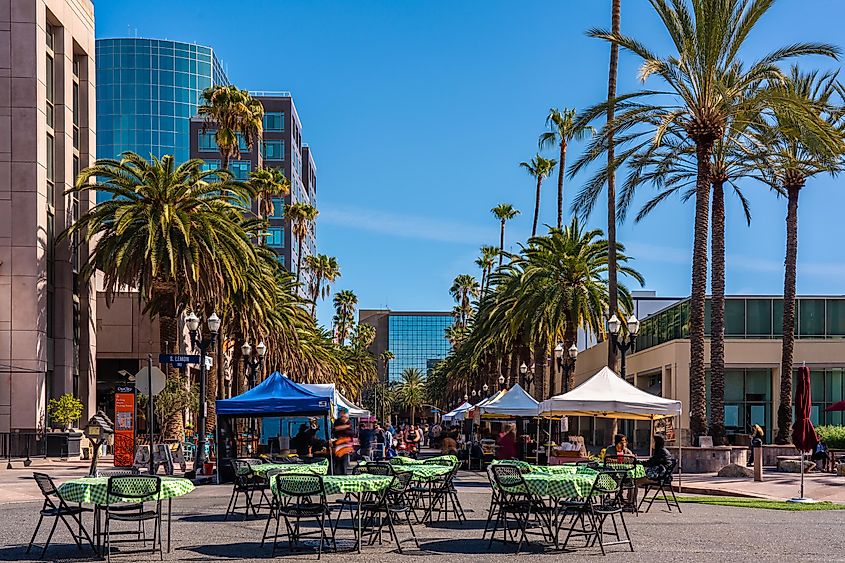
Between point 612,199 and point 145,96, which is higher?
point 145,96

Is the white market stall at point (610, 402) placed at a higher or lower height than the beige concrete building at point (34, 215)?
lower

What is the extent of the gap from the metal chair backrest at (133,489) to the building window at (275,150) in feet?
377

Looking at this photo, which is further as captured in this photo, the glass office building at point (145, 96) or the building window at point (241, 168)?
the glass office building at point (145, 96)

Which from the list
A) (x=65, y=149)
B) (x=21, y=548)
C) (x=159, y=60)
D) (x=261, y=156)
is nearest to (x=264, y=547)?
(x=21, y=548)

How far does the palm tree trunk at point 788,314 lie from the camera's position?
134 ft

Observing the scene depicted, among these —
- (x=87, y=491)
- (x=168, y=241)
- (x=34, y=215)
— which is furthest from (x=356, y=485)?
(x=34, y=215)

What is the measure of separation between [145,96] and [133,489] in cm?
11832

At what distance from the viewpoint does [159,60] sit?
12644 cm

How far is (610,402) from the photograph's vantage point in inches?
998

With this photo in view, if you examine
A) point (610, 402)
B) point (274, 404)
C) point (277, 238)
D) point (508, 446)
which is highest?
point (277, 238)

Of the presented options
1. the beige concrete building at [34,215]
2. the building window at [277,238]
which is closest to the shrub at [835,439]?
the beige concrete building at [34,215]

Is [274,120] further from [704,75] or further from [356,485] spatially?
[356,485]

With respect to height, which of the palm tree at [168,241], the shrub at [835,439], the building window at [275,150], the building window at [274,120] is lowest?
the shrub at [835,439]

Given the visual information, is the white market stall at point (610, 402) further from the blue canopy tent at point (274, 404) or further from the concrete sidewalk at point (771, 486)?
the blue canopy tent at point (274, 404)
